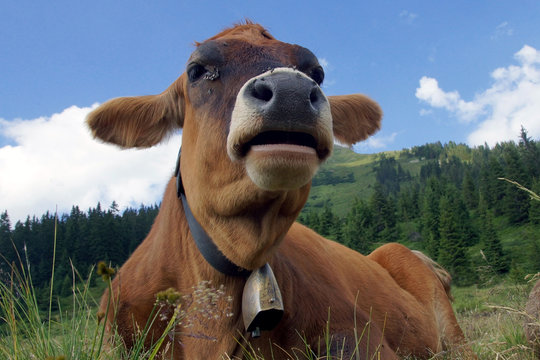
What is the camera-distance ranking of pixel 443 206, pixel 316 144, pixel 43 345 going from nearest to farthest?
pixel 43 345
pixel 316 144
pixel 443 206

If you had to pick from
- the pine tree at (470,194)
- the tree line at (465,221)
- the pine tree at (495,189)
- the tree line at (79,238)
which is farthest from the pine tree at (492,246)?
the tree line at (79,238)

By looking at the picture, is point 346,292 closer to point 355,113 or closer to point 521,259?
point 355,113

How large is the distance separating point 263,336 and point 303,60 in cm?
192

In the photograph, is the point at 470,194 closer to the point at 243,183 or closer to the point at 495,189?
the point at 495,189

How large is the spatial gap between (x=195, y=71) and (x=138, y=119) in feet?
3.02

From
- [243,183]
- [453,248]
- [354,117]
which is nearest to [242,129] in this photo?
[243,183]

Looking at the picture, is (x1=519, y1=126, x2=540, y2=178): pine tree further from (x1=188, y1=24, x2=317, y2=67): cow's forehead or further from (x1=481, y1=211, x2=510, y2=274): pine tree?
(x1=188, y1=24, x2=317, y2=67): cow's forehead

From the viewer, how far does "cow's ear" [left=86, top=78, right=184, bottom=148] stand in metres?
3.60

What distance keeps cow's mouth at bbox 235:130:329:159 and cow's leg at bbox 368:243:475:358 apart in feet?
14.5

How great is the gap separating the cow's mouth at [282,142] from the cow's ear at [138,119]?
1.44m

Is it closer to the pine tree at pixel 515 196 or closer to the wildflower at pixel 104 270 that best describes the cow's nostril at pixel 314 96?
the wildflower at pixel 104 270

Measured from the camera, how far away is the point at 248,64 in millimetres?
2742

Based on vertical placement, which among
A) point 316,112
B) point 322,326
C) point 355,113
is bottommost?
point 322,326

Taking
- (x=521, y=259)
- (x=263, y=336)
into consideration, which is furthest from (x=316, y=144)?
(x=521, y=259)
